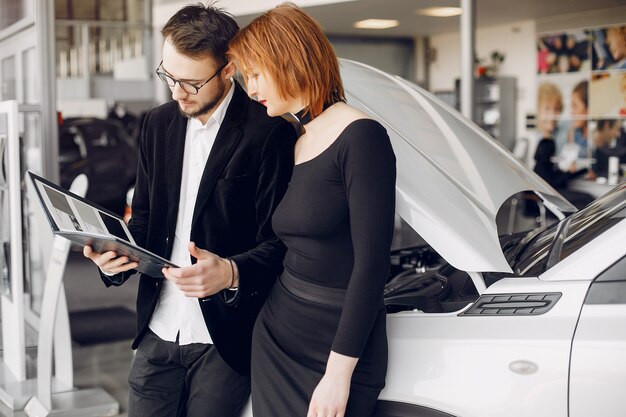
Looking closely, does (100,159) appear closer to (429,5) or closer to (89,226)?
(429,5)

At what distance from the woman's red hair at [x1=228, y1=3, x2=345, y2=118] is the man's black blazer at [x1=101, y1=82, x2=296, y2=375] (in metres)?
0.28

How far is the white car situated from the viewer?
2.03m

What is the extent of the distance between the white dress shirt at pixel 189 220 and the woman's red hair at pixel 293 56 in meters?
0.36

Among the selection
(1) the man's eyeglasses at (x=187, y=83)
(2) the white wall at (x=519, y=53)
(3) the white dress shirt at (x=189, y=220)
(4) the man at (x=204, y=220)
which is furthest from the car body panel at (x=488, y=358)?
(2) the white wall at (x=519, y=53)

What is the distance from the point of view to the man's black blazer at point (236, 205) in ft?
7.33

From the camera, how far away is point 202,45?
222 cm

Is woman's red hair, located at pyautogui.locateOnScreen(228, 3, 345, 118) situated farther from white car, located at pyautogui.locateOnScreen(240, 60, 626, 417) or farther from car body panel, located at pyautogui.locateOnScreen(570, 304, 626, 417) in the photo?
car body panel, located at pyautogui.locateOnScreen(570, 304, 626, 417)

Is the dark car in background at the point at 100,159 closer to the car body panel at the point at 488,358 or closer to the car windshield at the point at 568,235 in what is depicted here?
the car windshield at the point at 568,235

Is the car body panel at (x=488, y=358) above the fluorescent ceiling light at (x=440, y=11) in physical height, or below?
below

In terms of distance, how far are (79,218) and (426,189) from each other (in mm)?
937

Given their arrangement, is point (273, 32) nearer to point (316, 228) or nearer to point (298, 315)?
point (316, 228)

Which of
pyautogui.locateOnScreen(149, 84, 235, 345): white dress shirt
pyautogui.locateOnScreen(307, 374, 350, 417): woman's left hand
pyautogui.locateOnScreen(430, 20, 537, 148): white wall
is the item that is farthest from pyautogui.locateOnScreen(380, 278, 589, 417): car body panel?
pyautogui.locateOnScreen(430, 20, 537, 148): white wall

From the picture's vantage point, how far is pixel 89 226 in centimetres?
211

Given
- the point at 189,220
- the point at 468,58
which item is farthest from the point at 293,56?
the point at 468,58
